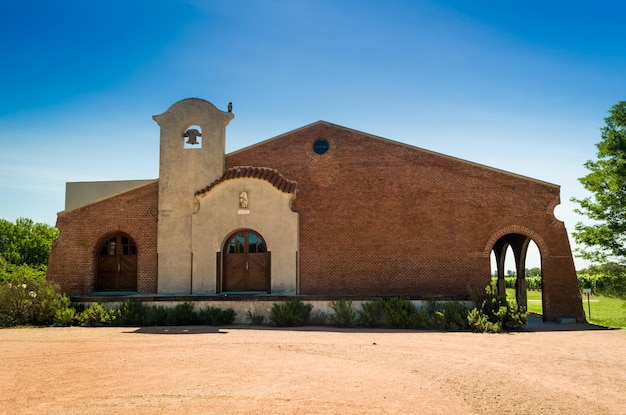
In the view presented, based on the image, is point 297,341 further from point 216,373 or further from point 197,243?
point 197,243

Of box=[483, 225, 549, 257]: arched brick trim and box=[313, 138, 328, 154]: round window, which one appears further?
box=[313, 138, 328, 154]: round window

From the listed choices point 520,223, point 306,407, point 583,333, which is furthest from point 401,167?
point 306,407

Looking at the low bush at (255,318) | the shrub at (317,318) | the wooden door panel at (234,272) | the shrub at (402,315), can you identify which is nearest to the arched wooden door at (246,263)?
the wooden door panel at (234,272)

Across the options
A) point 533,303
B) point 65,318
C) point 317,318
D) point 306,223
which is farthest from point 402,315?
point 533,303

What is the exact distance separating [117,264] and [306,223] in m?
8.07

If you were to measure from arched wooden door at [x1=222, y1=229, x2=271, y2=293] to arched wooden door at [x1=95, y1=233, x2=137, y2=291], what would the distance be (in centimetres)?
398

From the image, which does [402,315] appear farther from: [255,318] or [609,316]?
[609,316]

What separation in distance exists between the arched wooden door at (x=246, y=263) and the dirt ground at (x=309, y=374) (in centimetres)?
540

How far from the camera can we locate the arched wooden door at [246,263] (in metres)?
19.5

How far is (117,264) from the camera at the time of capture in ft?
67.1

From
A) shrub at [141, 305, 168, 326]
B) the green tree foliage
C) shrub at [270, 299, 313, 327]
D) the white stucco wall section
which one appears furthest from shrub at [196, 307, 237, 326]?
the green tree foliage

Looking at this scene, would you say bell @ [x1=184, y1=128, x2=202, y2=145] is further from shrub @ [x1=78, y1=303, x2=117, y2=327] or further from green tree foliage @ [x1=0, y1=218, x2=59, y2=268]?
green tree foliage @ [x1=0, y1=218, x2=59, y2=268]

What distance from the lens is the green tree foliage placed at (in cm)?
2952

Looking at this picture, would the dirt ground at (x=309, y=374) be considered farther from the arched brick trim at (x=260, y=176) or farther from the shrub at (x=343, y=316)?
the arched brick trim at (x=260, y=176)
